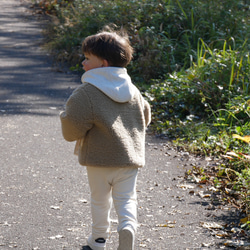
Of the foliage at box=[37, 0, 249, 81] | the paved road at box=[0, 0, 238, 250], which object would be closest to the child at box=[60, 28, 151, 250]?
the paved road at box=[0, 0, 238, 250]

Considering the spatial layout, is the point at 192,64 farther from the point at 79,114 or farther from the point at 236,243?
the point at 79,114

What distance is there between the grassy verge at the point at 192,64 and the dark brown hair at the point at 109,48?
1759mm

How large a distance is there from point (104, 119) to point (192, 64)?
5.50 meters

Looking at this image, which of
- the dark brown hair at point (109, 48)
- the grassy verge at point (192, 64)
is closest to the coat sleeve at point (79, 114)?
the dark brown hair at point (109, 48)

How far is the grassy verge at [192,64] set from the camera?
572 centimetres

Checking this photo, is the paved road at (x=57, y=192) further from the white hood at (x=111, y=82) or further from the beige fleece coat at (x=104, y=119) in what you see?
the white hood at (x=111, y=82)

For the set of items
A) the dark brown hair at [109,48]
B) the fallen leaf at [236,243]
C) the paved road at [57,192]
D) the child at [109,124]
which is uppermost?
the dark brown hair at [109,48]

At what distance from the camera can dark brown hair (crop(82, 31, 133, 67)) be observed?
3.11m

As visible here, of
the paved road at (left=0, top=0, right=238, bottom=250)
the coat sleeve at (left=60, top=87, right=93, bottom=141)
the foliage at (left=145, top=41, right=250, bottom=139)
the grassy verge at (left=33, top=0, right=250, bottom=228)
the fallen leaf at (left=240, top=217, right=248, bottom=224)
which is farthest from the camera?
the foliage at (left=145, top=41, right=250, bottom=139)

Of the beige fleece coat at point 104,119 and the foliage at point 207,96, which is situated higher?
the beige fleece coat at point 104,119

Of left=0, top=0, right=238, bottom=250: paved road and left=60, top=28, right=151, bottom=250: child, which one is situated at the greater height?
left=60, top=28, right=151, bottom=250: child

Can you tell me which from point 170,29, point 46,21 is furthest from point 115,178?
point 46,21

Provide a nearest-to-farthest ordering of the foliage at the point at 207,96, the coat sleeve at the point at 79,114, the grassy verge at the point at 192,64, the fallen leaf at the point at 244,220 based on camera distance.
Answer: the coat sleeve at the point at 79,114 < the fallen leaf at the point at 244,220 < the grassy verge at the point at 192,64 < the foliage at the point at 207,96

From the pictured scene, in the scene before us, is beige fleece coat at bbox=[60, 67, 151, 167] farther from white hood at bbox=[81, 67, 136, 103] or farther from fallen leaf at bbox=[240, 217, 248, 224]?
fallen leaf at bbox=[240, 217, 248, 224]
